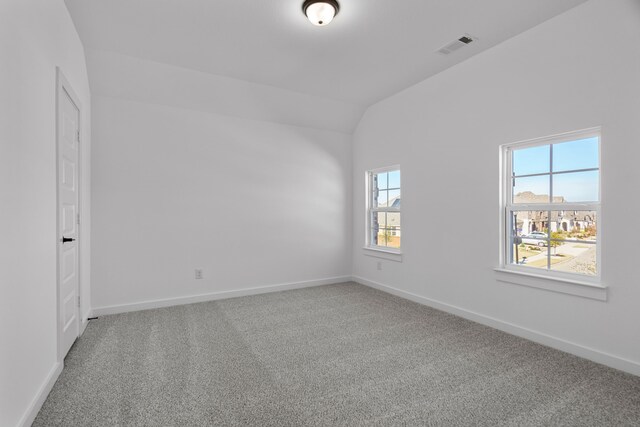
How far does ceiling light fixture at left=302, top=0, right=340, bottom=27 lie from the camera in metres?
2.38

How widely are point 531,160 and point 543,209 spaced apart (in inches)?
18.8

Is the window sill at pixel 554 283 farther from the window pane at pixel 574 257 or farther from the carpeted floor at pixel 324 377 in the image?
the carpeted floor at pixel 324 377

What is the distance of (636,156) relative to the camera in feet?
7.29

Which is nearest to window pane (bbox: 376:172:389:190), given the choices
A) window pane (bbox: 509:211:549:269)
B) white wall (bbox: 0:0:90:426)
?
window pane (bbox: 509:211:549:269)

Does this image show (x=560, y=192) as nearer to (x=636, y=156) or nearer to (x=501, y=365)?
(x=636, y=156)

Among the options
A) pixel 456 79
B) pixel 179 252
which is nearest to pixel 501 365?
pixel 456 79

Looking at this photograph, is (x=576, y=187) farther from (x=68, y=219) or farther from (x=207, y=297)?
(x=68, y=219)

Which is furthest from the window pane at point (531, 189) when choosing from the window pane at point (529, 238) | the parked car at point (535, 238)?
the parked car at point (535, 238)

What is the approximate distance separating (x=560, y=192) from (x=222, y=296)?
3884 millimetres

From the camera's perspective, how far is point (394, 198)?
457 centimetres

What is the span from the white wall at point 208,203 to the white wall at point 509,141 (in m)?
1.01

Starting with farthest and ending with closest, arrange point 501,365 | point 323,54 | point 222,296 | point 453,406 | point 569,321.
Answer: point 222,296
point 323,54
point 569,321
point 501,365
point 453,406

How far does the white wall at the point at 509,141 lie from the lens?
2287mm

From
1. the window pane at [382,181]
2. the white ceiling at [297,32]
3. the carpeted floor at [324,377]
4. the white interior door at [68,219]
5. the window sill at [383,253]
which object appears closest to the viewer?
the carpeted floor at [324,377]
